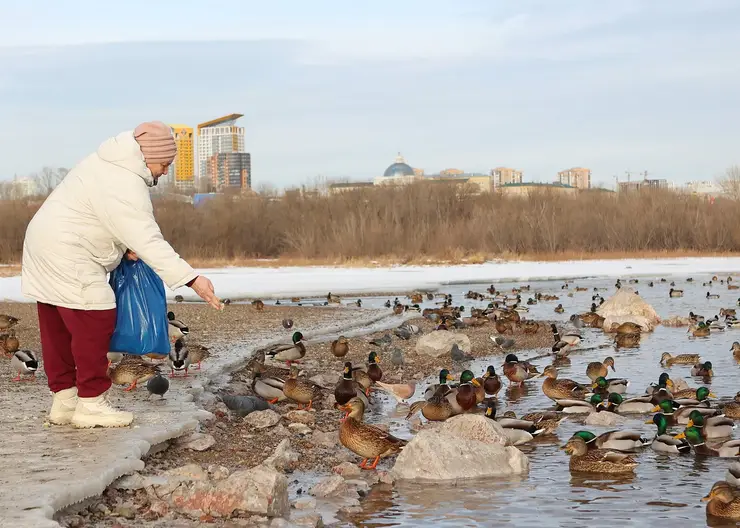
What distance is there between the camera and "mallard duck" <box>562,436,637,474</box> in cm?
768

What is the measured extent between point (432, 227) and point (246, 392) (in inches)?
1596

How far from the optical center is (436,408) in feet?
31.5

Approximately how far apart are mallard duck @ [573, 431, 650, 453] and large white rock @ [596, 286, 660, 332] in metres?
10.8

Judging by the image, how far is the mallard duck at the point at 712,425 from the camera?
8.92 meters

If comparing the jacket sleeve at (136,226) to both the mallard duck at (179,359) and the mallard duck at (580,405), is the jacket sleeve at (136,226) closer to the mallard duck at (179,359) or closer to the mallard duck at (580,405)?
the mallard duck at (179,359)

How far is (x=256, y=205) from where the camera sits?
2099 inches

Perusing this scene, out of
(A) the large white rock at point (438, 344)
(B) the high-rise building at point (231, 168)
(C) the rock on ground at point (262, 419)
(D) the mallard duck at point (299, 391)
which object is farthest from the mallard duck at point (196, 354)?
(B) the high-rise building at point (231, 168)

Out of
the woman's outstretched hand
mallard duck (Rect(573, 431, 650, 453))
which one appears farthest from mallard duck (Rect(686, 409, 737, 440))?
the woman's outstretched hand

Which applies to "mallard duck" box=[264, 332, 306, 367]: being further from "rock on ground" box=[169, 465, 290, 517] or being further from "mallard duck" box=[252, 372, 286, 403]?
"rock on ground" box=[169, 465, 290, 517]

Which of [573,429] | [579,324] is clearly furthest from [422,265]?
[573,429]

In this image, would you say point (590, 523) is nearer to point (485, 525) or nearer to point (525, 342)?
point (485, 525)

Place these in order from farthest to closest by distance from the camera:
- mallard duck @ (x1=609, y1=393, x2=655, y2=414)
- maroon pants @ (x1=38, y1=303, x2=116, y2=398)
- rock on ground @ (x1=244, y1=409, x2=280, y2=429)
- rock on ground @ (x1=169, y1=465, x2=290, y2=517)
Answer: mallard duck @ (x1=609, y1=393, x2=655, y2=414) < rock on ground @ (x1=244, y1=409, x2=280, y2=429) < maroon pants @ (x1=38, y1=303, x2=116, y2=398) < rock on ground @ (x1=169, y1=465, x2=290, y2=517)

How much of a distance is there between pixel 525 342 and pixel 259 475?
1174 cm

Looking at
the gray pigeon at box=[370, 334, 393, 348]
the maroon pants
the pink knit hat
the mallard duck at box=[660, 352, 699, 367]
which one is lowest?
the mallard duck at box=[660, 352, 699, 367]
